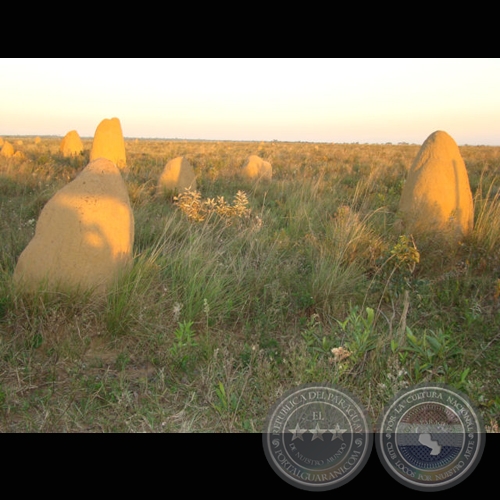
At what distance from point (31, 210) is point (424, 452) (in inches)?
252

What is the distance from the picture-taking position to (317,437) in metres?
2.24

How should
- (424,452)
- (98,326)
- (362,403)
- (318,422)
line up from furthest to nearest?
(98,326) < (362,403) < (318,422) < (424,452)

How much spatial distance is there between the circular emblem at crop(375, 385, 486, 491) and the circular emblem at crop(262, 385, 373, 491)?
0.39ft

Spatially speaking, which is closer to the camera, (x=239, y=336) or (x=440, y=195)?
(x=239, y=336)

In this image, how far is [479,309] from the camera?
143 inches

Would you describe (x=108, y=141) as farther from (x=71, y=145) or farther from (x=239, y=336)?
(x=239, y=336)

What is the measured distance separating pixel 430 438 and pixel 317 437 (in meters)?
0.53

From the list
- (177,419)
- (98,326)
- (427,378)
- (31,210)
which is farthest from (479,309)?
(31,210)

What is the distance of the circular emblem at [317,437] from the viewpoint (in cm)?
195

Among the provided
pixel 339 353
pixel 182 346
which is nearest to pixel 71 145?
pixel 182 346

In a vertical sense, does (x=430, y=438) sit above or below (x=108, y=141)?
below

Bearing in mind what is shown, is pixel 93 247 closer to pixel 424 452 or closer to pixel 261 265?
pixel 261 265

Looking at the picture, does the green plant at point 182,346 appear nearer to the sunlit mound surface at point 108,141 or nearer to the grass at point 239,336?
the grass at point 239,336

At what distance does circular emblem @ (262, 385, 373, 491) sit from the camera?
195 cm
